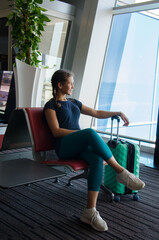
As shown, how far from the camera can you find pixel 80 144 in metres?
2.44

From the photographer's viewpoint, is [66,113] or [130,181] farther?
[66,113]

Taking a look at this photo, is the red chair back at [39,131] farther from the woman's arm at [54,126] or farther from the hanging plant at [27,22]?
the hanging plant at [27,22]

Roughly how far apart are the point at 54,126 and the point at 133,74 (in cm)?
322

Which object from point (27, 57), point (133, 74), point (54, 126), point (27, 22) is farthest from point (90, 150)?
point (133, 74)

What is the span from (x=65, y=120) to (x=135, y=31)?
10.6 feet

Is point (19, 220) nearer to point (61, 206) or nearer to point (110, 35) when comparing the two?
point (61, 206)

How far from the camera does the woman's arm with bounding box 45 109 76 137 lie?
2502 mm

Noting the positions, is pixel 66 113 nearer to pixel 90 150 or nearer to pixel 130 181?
pixel 90 150

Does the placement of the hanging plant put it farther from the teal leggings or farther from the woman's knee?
the woman's knee

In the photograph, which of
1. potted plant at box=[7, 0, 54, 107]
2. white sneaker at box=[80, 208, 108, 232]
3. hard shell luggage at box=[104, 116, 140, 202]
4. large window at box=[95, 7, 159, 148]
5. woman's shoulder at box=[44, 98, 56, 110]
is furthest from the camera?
large window at box=[95, 7, 159, 148]

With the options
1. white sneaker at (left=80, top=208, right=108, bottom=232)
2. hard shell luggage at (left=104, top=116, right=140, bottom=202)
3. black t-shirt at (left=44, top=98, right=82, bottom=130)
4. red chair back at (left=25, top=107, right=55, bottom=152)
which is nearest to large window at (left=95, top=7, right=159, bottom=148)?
hard shell luggage at (left=104, top=116, right=140, bottom=202)

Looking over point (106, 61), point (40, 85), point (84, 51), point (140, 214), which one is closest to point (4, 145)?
point (140, 214)

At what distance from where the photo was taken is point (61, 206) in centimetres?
262

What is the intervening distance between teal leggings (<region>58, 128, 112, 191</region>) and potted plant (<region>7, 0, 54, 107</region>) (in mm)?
1986
